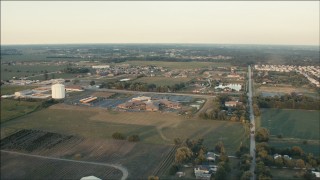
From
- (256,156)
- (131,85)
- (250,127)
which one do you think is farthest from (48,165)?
(131,85)

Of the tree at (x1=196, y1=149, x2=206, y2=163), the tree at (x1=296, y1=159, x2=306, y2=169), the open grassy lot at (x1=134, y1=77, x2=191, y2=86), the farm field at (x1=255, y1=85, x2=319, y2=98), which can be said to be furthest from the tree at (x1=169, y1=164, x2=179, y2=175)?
the open grassy lot at (x1=134, y1=77, x2=191, y2=86)

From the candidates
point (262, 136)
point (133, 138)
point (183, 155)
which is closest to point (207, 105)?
point (262, 136)

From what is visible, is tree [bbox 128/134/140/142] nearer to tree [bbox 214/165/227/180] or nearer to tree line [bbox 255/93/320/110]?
tree [bbox 214/165/227/180]

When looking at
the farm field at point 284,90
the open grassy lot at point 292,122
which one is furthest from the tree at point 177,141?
the farm field at point 284,90

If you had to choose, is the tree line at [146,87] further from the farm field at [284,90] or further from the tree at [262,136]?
the tree at [262,136]

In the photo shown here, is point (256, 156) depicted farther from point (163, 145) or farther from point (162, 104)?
point (162, 104)

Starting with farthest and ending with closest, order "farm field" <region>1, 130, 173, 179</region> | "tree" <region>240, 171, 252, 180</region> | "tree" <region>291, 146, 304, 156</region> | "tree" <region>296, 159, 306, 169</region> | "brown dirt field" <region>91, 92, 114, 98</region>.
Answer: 1. "brown dirt field" <region>91, 92, 114, 98</region>
2. "tree" <region>291, 146, 304, 156</region>
3. "tree" <region>296, 159, 306, 169</region>
4. "farm field" <region>1, 130, 173, 179</region>
5. "tree" <region>240, 171, 252, 180</region>

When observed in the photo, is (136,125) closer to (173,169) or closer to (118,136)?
(118,136)
